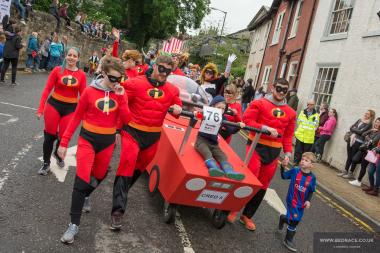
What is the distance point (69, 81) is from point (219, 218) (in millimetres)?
2782

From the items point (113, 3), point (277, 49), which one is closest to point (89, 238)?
point (277, 49)

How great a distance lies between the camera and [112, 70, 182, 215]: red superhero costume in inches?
194

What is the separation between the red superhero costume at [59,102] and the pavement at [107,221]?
66 cm

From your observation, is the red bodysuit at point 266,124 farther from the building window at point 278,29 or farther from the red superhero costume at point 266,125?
the building window at point 278,29

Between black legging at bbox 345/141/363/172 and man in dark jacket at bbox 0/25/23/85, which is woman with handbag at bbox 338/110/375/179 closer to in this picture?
black legging at bbox 345/141/363/172

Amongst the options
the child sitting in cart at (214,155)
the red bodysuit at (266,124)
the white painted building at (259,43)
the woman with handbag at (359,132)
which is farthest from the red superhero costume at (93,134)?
the white painted building at (259,43)

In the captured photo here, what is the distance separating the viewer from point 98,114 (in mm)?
4484

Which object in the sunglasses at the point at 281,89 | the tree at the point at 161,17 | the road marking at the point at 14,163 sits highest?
the tree at the point at 161,17

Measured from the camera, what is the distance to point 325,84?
15914 mm

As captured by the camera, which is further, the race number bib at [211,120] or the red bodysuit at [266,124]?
the red bodysuit at [266,124]

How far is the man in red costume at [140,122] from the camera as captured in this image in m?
4.91

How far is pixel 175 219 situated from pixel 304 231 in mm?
2102

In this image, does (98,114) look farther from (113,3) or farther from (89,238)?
(113,3)

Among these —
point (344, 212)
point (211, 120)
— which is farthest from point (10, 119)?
point (344, 212)
